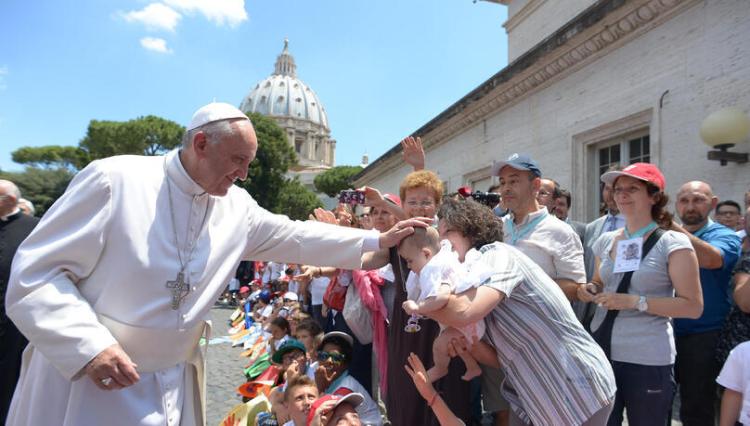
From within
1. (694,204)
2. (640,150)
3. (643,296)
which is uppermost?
(640,150)

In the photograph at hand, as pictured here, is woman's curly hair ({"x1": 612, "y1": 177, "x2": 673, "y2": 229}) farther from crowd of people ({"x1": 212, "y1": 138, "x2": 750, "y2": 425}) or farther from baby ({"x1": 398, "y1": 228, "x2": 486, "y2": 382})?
baby ({"x1": 398, "y1": 228, "x2": 486, "y2": 382})

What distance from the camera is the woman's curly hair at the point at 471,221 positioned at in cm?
241

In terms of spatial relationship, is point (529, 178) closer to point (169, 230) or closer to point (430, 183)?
point (430, 183)

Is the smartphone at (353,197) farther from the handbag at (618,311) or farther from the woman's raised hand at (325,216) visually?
the handbag at (618,311)

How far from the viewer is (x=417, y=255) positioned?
2602mm

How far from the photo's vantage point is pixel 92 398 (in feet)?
7.40

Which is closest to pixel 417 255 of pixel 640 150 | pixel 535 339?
pixel 535 339

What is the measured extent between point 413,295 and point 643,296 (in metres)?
1.40

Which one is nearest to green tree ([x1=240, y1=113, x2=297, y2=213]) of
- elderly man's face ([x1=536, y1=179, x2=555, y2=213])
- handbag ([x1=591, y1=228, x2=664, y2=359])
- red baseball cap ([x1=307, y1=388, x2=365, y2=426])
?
elderly man's face ([x1=536, y1=179, x2=555, y2=213])

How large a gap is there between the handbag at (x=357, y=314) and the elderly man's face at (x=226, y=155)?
177 cm

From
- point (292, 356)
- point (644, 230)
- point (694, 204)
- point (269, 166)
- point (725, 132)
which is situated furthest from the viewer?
point (269, 166)

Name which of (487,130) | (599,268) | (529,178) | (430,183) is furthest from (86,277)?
(487,130)

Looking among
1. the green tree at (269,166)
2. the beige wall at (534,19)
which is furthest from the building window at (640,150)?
the green tree at (269,166)

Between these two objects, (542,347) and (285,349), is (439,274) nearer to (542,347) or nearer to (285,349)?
(542,347)
